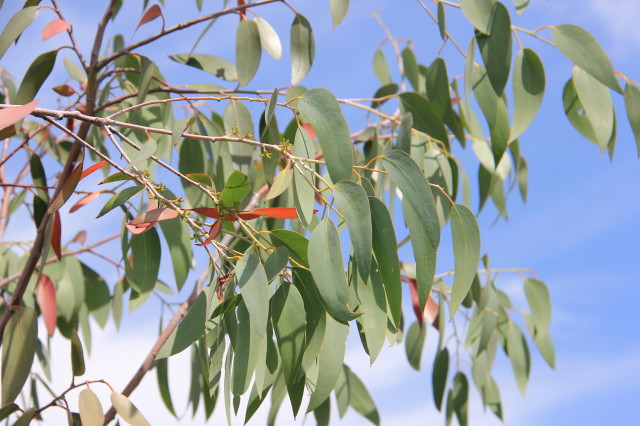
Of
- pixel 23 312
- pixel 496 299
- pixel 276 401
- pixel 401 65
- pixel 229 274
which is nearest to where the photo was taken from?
pixel 229 274

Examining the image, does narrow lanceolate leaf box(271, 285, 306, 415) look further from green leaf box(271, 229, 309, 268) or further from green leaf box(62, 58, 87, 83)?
green leaf box(62, 58, 87, 83)

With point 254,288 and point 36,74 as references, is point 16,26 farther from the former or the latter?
point 254,288

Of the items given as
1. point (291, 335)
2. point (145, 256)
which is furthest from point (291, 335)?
point (145, 256)

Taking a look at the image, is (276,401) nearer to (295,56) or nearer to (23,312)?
(23,312)

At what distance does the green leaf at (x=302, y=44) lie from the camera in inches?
47.2

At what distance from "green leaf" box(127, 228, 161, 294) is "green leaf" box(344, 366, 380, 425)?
65 centimetres

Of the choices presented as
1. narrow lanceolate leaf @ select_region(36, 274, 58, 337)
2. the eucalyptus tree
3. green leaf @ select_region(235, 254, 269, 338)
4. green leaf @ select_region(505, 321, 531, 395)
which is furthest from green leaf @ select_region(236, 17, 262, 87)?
green leaf @ select_region(505, 321, 531, 395)

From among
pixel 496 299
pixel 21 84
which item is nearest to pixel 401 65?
pixel 496 299

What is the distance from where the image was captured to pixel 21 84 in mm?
1061

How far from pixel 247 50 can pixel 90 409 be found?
646mm

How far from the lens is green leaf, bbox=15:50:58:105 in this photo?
1061 mm

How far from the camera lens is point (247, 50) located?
121cm

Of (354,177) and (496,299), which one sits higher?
(496,299)

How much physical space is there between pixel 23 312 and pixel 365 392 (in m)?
0.83
